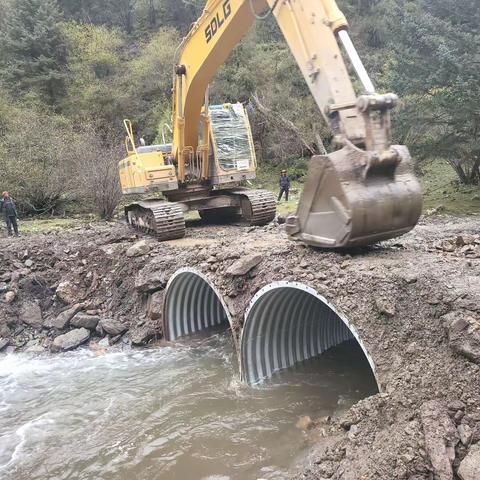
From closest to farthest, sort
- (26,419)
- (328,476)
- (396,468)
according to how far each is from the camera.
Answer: (396,468) → (328,476) → (26,419)

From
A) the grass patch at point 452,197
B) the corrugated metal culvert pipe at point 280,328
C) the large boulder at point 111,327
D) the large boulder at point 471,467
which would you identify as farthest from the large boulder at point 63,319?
the grass patch at point 452,197

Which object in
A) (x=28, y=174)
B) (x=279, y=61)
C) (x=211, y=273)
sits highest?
(x=279, y=61)

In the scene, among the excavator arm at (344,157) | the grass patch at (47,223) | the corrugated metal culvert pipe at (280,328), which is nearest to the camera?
the excavator arm at (344,157)

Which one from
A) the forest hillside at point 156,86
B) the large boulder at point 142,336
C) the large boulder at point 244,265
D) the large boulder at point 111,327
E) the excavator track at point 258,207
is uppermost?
the forest hillside at point 156,86

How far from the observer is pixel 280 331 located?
6.99 m

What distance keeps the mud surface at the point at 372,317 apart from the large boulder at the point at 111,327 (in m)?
0.02

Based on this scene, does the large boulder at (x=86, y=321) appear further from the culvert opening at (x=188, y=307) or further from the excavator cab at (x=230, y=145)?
the excavator cab at (x=230, y=145)

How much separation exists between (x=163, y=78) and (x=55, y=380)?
30.1m

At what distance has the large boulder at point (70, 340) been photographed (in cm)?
909

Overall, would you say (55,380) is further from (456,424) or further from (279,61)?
(279,61)

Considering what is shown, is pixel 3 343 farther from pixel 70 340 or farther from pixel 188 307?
pixel 188 307

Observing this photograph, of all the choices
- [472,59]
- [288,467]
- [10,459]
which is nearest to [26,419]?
[10,459]

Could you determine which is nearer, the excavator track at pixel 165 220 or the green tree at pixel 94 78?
the excavator track at pixel 165 220

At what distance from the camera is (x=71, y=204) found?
70.8 feet
